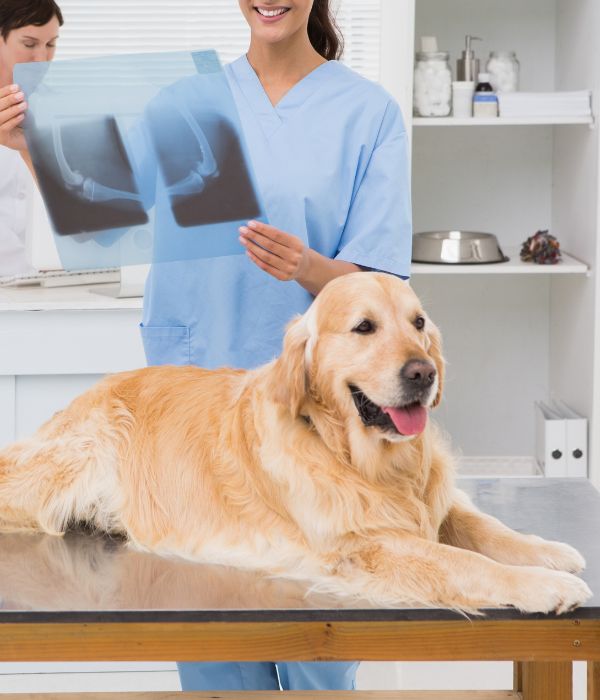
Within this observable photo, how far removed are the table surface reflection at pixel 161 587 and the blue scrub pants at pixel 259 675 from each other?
48cm

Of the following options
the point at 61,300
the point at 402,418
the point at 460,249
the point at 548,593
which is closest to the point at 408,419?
the point at 402,418

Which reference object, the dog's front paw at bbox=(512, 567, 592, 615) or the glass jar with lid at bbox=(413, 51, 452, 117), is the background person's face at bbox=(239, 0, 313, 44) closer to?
the dog's front paw at bbox=(512, 567, 592, 615)

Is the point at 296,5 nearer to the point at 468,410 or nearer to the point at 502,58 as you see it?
the point at 502,58

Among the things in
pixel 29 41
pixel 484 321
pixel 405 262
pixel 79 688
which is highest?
pixel 29 41

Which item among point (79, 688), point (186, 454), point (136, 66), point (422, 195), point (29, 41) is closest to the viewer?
point (186, 454)

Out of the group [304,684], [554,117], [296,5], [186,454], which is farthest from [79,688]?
[554,117]

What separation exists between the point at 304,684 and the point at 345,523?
2.29 ft

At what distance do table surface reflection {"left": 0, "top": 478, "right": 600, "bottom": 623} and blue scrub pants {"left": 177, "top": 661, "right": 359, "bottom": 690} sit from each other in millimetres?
483

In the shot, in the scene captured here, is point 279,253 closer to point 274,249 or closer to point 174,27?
point 274,249

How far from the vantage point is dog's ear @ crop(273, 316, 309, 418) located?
4.53ft

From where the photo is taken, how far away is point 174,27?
3500 mm

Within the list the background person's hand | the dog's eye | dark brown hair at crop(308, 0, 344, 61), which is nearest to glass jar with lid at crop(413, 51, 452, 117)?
dark brown hair at crop(308, 0, 344, 61)

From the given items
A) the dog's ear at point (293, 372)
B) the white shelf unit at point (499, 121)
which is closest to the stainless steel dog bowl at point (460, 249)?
the white shelf unit at point (499, 121)

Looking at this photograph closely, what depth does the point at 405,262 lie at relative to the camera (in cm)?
187
